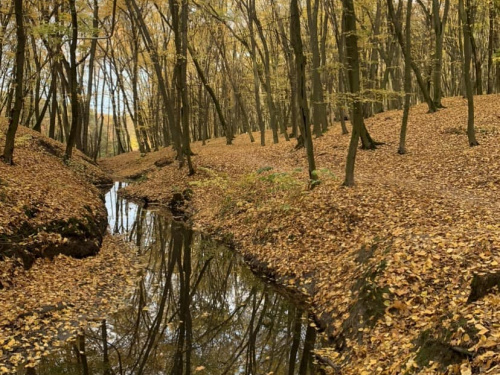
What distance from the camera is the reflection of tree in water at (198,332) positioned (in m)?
6.21

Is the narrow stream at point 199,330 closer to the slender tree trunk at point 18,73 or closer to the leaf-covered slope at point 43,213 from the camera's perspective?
the leaf-covered slope at point 43,213

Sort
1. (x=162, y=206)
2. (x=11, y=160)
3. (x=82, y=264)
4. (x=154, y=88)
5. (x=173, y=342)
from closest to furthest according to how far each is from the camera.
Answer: (x=173, y=342) → (x=82, y=264) → (x=11, y=160) → (x=162, y=206) → (x=154, y=88)

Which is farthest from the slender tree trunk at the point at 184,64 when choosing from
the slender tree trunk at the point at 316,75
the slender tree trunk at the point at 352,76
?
the slender tree trunk at the point at 352,76

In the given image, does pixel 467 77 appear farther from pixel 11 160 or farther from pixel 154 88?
pixel 154 88

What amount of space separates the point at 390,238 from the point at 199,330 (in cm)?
416

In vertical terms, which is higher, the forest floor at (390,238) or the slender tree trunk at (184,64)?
the slender tree trunk at (184,64)

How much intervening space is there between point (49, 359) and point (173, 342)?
191cm

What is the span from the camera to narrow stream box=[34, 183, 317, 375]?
20.3 ft

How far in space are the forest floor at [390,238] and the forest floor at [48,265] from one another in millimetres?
3815

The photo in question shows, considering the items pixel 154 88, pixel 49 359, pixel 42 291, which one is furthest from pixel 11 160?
pixel 154 88

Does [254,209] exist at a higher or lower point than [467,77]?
lower

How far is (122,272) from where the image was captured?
1020 cm

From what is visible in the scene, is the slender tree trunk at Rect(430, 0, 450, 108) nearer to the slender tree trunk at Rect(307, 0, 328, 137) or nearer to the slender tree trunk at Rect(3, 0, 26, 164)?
the slender tree trunk at Rect(307, 0, 328, 137)

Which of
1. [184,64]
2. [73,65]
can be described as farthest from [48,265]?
[184,64]
